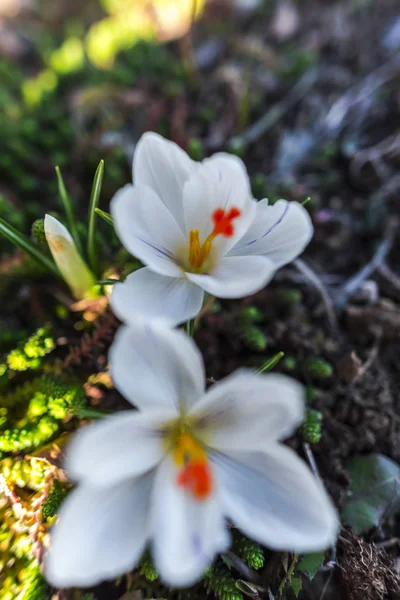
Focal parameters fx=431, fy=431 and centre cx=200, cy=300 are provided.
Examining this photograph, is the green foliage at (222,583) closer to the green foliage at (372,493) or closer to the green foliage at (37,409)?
the green foliage at (372,493)

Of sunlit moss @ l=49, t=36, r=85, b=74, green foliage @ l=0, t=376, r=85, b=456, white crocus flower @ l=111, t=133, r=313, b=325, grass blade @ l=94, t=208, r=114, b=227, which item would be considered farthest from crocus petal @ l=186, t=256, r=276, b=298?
sunlit moss @ l=49, t=36, r=85, b=74

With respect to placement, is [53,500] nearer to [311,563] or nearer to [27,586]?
[27,586]

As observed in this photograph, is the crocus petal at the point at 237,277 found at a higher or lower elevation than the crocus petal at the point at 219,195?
lower

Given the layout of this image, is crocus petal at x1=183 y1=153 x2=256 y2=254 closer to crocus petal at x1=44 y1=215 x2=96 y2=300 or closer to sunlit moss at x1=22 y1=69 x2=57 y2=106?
crocus petal at x1=44 y1=215 x2=96 y2=300

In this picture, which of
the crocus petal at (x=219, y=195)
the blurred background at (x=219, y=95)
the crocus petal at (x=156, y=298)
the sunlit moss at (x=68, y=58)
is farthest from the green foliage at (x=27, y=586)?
the sunlit moss at (x=68, y=58)

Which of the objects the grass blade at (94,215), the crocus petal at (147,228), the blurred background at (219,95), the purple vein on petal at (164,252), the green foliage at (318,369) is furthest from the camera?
the blurred background at (219,95)

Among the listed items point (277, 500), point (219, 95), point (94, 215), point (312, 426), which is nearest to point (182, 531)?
point (277, 500)

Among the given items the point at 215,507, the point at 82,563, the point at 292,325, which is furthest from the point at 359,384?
the point at 82,563
